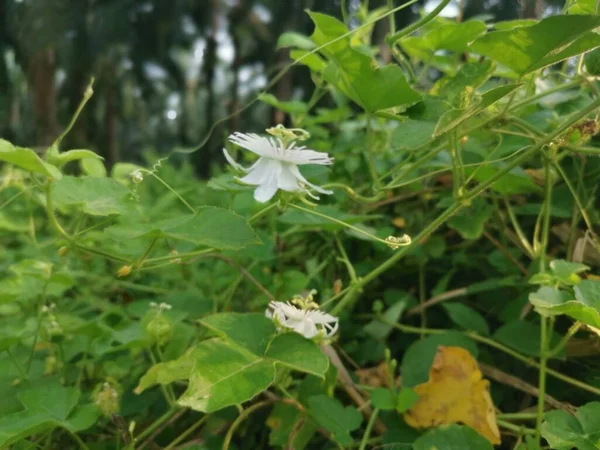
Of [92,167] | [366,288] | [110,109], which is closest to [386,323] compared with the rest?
[366,288]

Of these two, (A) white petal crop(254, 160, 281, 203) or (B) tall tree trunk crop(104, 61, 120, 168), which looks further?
(B) tall tree trunk crop(104, 61, 120, 168)

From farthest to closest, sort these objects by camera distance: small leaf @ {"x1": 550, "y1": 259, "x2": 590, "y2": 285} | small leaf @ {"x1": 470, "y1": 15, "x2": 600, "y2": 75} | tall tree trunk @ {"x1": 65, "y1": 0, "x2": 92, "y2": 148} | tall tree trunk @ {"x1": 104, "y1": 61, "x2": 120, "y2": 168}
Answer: tall tree trunk @ {"x1": 104, "y1": 61, "x2": 120, "y2": 168} < tall tree trunk @ {"x1": 65, "y1": 0, "x2": 92, "y2": 148} < small leaf @ {"x1": 550, "y1": 259, "x2": 590, "y2": 285} < small leaf @ {"x1": 470, "y1": 15, "x2": 600, "y2": 75}

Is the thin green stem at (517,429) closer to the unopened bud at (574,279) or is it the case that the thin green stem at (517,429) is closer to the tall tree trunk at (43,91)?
the unopened bud at (574,279)

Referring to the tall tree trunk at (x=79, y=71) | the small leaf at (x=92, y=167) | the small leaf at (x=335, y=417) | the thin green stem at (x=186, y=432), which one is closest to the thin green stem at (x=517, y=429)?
the small leaf at (x=335, y=417)

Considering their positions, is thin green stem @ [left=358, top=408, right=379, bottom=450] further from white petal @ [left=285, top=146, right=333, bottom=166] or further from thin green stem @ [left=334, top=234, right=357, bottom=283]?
white petal @ [left=285, top=146, right=333, bottom=166]

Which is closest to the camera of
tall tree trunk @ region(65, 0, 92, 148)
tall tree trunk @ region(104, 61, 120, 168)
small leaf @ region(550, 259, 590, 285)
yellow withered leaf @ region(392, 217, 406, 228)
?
small leaf @ region(550, 259, 590, 285)

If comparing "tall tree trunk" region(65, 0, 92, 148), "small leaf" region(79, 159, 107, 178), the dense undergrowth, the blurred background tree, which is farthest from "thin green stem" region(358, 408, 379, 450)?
"tall tree trunk" region(65, 0, 92, 148)
